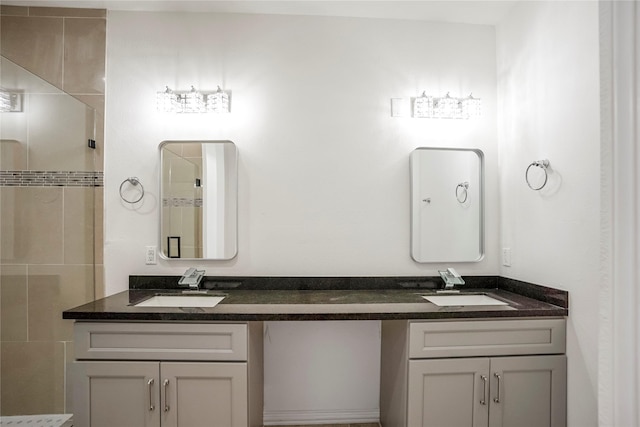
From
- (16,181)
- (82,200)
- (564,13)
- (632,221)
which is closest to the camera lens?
(632,221)

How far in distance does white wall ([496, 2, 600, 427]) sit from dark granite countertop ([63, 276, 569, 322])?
15 centimetres

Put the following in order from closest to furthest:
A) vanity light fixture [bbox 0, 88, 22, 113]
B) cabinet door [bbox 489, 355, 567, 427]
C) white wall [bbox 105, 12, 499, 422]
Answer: cabinet door [bbox 489, 355, 567, 427] → vanity light fixture [bbox 0, 88, 22, 113] → white wall [bbox 105, 12, 499, 422]

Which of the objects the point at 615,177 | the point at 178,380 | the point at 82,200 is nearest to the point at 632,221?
the point at 615,177

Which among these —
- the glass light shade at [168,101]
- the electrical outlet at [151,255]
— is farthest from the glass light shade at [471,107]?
the electrical outlet at [151,255]

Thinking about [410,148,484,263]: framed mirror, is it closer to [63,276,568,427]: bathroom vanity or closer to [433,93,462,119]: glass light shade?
[433,93,462,119]: glass light shade

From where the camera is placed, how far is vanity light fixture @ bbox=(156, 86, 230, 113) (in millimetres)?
2057

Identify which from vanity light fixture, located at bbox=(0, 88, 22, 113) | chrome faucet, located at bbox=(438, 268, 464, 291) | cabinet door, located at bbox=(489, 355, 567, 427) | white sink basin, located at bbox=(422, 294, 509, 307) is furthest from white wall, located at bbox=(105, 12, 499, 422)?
cabinet door, located at bbox=(489, 355, 567, 427)

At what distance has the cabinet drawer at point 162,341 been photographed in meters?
1.55

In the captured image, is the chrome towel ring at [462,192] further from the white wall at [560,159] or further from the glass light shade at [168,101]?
the glass light shade at [168,101]

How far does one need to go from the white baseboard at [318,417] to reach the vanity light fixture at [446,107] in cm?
190

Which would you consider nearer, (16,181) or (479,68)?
(16,181)

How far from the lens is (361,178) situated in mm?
2158

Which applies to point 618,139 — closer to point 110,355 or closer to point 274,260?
point 274,260

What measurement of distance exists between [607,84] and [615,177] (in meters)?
0.19
